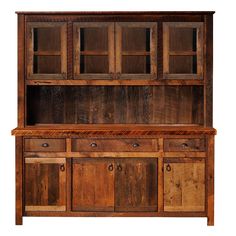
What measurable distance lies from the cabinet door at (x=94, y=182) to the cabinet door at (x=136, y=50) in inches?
39.7

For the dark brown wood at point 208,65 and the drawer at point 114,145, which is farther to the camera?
the dark brown wood at point 208,65

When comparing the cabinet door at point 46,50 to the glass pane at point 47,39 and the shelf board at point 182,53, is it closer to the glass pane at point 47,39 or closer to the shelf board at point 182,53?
the glass pane at point 47,39

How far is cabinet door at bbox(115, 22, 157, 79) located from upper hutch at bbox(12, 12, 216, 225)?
11 mm

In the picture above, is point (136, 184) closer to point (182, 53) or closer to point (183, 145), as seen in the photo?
point (183, 145)

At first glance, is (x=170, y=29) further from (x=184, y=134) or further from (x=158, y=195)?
(x=158, y=195)

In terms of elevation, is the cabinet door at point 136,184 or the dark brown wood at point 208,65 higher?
the dark brown wood at point 208,65

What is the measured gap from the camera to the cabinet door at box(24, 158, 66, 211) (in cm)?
593

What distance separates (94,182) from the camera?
591 centimetres

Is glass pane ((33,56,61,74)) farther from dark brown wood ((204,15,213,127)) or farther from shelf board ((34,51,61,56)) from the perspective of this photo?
dark brown wood ((204,15,213,127))

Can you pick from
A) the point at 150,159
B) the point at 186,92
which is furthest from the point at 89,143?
the point at 186,92

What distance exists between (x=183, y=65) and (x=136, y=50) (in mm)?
543

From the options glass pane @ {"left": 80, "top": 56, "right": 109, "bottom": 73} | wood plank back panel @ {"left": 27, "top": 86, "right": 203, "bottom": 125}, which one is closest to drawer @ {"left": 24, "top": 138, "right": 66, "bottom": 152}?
wood plank back panel @ {"left": 27, "top": 86, "right": 203, "bottom": 125}

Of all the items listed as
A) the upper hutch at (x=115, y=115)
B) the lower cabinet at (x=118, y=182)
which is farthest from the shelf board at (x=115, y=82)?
the lower cabinet at (x=118, y=182)

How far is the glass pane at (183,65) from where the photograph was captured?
20.1 feet
